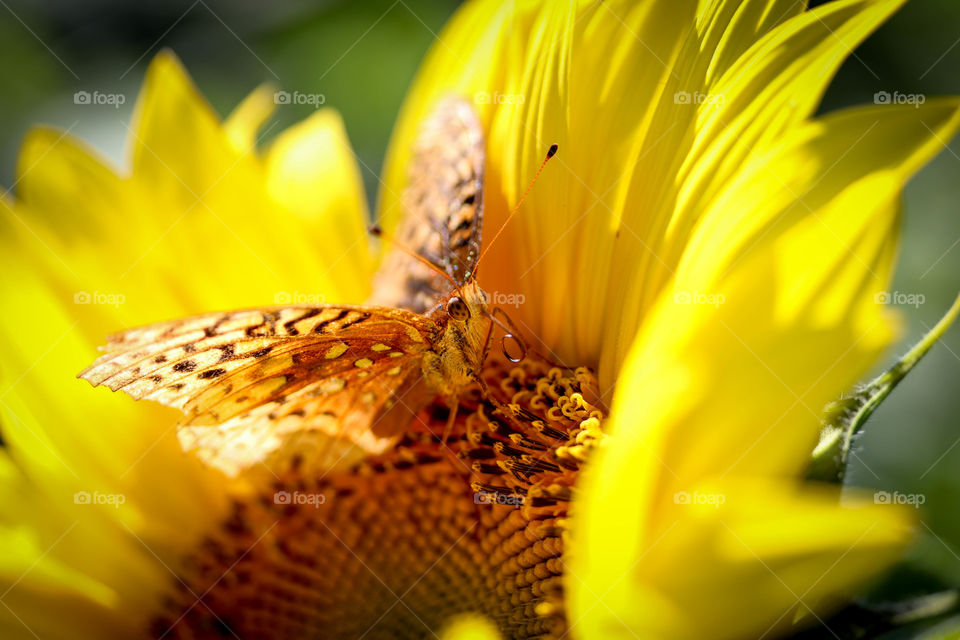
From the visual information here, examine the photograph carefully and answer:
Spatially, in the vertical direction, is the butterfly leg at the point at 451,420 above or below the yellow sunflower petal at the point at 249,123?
below

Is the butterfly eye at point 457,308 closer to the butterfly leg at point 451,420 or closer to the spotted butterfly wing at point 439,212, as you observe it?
the spotted butterfly wing at point 439,212

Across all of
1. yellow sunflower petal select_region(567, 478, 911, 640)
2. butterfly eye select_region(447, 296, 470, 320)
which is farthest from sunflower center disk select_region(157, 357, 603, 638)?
yellow sunflower petal select_region(567, 478, 911, 640)

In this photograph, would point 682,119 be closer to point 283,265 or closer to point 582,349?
point 582,349

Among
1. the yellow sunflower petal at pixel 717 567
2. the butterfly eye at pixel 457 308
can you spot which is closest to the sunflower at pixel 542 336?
the yellow sunflower petal at pixel 717 567

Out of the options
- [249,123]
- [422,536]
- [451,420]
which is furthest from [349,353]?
[249,123]

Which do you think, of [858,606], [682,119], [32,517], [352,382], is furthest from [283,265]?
[858,606]

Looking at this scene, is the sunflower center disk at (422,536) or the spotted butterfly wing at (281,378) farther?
the sunflower center disk at (422,536)

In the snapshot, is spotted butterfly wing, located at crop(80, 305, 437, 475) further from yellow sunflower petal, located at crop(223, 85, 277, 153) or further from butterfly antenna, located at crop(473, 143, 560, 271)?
yellow sunflower petal, located at crop(223, 85, 277, 153)
